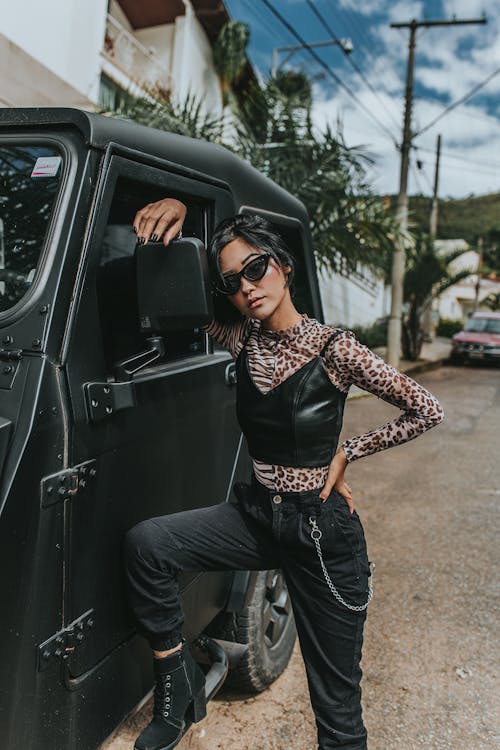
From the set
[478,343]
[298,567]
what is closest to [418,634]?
[298,567]

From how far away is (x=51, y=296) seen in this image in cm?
154

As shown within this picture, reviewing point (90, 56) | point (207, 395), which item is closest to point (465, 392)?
point (90, 56)

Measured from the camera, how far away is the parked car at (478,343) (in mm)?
19484

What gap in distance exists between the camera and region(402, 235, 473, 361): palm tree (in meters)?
17.6

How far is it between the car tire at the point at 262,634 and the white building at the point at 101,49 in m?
7.89

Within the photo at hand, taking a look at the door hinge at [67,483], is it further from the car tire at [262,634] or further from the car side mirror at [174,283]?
the car tire at [262,634]

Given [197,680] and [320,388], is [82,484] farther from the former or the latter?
[197,680]

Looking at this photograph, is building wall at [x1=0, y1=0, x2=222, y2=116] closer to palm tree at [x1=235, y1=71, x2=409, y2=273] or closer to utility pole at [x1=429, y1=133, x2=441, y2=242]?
palm tree at [x1=235, y1=71, x2=409, y2=273]

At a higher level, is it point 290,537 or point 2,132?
point 2,132

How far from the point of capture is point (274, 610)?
2.85 m

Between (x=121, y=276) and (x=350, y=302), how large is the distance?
68.3 ft

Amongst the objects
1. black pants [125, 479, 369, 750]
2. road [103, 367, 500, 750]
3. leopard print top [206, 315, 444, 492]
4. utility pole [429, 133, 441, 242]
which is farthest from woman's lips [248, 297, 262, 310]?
utility pole [429, 133, 441, 242]

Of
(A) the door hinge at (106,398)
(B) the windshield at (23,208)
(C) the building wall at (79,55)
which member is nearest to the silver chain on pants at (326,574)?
(A) the door hinge at (106,398)

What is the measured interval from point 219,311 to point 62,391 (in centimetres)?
79
